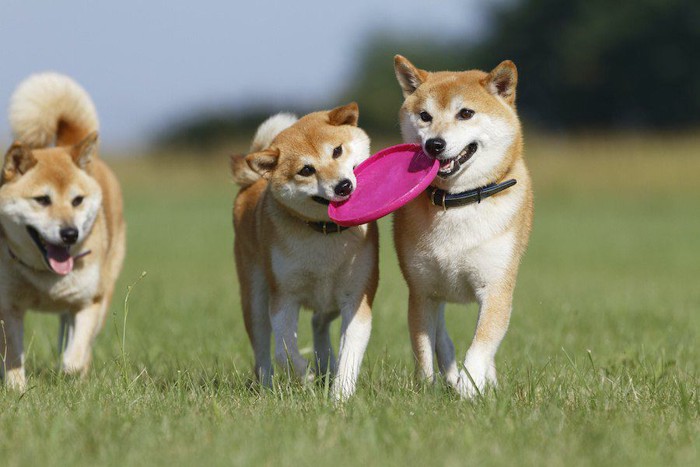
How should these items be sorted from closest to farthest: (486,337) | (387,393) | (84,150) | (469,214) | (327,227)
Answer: (387,393) < (486,337) < (469,214) < (327,227) < (84,150)

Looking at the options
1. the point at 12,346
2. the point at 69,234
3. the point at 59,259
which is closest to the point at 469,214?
the point at 69,234

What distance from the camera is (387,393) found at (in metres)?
4.25

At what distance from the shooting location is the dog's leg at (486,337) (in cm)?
440

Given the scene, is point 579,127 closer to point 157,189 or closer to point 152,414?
point 157,189

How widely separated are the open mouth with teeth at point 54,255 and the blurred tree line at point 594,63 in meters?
39.6

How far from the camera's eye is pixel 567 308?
787 cm

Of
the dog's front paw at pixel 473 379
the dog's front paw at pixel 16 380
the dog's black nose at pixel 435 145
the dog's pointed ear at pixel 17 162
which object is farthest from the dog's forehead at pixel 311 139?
the dog's front paw at pixel 16 380

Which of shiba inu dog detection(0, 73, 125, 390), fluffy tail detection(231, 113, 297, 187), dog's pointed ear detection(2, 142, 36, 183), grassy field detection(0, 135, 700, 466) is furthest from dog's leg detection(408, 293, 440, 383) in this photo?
dog's pointed ear detection(2, 142, 36, 183)

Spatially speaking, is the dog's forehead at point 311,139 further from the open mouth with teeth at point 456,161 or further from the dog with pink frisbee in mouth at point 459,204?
the open mouth with teeth at point 456,161

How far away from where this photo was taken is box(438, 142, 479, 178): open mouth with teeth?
457 cm

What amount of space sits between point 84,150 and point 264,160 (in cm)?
158

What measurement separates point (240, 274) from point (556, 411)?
239 cm

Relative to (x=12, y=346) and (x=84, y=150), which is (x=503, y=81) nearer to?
(x=84, y=150)

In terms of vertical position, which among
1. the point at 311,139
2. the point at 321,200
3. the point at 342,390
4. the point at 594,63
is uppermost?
the point at 311,139
